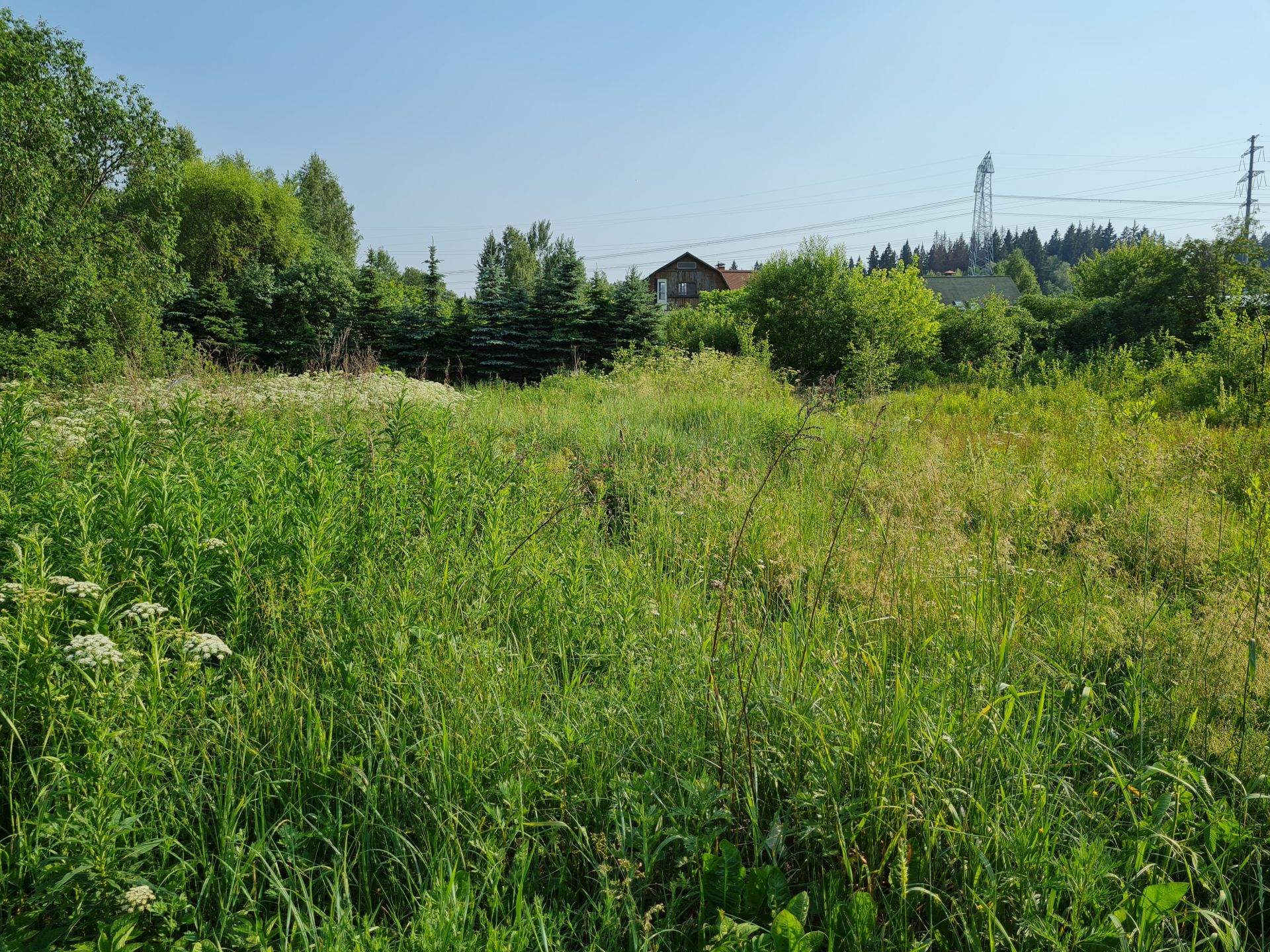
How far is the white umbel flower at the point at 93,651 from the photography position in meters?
1.56

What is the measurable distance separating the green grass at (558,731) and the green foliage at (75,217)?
15703 millimetres

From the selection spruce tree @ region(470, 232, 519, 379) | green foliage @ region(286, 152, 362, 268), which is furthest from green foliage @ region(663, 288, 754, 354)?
green foliage @ region(286, 152, 362, 268)

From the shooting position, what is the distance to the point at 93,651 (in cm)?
158

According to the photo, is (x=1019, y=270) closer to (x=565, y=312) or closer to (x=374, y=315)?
(x=565, y=312)

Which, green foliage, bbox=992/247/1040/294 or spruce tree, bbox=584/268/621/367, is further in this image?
green foliage, bbox=992/247/1040/294

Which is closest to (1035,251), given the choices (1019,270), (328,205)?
(1019,270)

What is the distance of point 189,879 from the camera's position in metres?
1.52

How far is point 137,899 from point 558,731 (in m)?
0.95

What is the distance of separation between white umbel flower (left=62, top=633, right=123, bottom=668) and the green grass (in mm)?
62

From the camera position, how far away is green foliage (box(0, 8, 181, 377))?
51.7 ft

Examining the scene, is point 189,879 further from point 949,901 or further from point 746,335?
point 746,335

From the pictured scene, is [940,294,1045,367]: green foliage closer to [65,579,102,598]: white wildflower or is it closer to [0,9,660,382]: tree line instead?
[0,9,660,382]: tree line

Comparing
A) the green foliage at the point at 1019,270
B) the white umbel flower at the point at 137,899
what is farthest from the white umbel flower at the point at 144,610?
the green foliage at the point at 1019,270

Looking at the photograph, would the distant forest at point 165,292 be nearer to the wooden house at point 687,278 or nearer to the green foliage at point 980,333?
the green foliage at point 980,333
